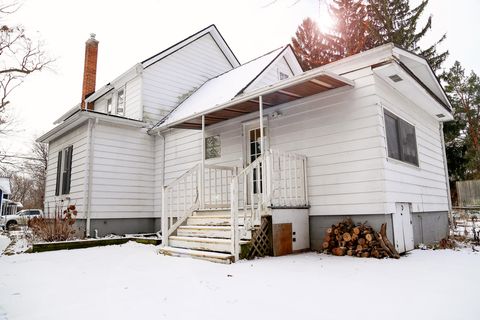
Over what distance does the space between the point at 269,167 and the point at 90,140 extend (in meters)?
6.60

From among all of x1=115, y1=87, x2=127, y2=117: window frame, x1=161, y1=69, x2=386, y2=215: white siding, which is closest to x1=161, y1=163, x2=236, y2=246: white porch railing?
x1=161, y1=69, x2=386, y2=215: white siding

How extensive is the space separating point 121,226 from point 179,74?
6.45 metres

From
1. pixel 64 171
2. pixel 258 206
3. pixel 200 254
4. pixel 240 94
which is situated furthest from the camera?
pixel 64 171

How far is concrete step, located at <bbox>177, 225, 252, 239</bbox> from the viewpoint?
6.19m

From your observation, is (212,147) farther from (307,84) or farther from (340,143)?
(340,143)

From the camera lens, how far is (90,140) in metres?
10.2

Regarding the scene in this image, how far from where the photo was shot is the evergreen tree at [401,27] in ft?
74.3

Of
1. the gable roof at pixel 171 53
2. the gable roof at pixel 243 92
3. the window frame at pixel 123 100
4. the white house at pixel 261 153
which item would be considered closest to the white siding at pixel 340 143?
the white house at pixel 261 153

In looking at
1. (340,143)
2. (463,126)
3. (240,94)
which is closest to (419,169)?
(340,143)

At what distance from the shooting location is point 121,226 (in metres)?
10.6

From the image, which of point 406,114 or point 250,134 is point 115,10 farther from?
point 406,114

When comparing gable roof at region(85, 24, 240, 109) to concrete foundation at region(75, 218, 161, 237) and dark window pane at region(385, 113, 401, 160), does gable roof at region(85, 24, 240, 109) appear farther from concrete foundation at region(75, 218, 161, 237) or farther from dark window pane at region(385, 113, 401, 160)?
dark window pane at region(385, 113, 401, 160)

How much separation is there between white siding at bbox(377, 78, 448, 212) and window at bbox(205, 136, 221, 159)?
4699 mm

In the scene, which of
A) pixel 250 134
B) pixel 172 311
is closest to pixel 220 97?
pixel 250 134
